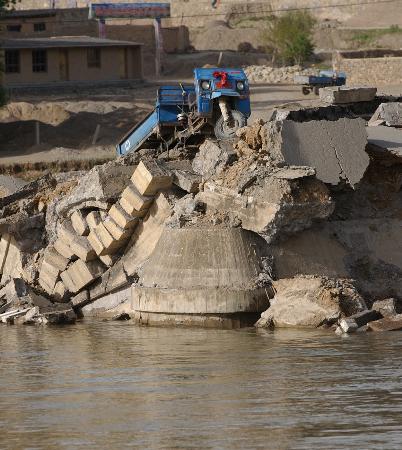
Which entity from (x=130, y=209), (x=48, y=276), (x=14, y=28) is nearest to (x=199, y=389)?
(x=130, y=209)

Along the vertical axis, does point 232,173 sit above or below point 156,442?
above

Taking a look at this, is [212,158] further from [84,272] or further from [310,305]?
[310,305]

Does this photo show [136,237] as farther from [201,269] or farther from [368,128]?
[368,128]

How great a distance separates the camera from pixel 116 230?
74.4ft

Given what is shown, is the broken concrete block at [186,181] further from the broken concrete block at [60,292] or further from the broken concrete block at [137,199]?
the broken concrete block at [60,292]

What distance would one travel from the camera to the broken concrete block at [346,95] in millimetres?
25531

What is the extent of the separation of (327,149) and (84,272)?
4.22 meters

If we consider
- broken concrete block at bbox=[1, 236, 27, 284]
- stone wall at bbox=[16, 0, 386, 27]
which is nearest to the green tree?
stone wall at bbox=[16, 0, 386, 27]

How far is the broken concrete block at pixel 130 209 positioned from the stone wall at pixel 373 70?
28.5m

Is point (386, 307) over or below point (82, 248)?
below

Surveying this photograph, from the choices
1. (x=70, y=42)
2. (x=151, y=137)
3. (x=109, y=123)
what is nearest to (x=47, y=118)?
(x=109, y=123)

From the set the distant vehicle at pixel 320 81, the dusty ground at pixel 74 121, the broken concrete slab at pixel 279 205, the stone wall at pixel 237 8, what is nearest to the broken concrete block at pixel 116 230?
the broken concrete slab at pixel 279 205

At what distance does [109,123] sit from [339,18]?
42052mm

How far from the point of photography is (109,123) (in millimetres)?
45469
